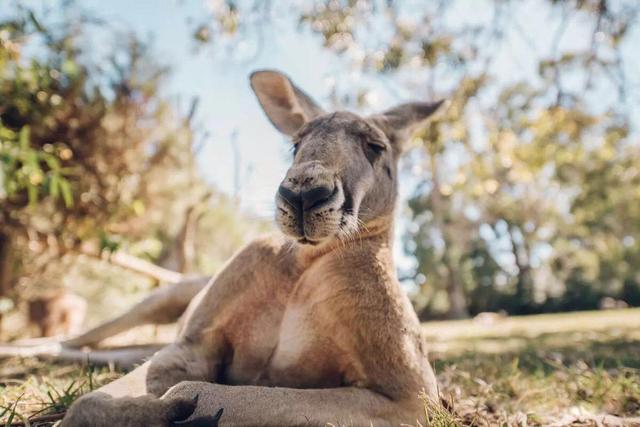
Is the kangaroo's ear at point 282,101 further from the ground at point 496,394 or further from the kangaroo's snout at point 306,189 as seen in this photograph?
the ground at point 496,394

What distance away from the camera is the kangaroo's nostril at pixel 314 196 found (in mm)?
2197

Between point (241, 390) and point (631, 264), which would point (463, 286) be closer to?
point (631, 264)

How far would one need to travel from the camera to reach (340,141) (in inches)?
107

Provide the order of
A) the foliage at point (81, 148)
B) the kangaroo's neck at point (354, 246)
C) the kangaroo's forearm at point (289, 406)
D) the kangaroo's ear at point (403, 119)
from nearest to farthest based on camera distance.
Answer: the kangaroo's forearm at point (289, 406) → the kangaroo's neck at point (354, 246) → the kangaroo's ear at point (403, 119) → the foliage at point (81, 148)

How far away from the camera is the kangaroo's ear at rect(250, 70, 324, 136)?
11.4 ft

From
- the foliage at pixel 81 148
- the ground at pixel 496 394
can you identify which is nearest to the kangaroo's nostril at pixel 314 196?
the ground at pixel 496 394

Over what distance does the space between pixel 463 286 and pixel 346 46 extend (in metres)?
26.8

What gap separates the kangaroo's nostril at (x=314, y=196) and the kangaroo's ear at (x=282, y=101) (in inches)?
55.9

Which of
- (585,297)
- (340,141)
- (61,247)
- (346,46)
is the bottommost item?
(585,297)

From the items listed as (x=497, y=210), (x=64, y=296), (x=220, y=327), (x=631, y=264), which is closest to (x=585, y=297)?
(x=631, y=264)

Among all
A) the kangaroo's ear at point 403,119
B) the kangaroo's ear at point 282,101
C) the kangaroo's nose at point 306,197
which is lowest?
the kangaroo's nose at point 306,197

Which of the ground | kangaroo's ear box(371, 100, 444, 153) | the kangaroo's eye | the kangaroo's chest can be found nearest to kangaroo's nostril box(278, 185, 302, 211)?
the kangaroo's chest

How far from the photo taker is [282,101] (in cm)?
368

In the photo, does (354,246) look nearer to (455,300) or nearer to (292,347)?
(292,347)
